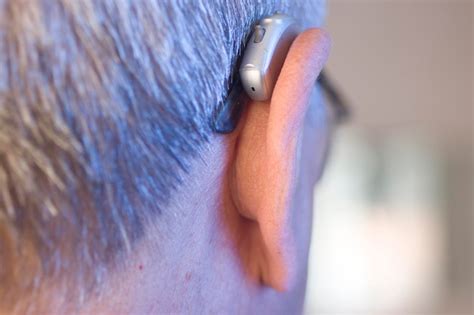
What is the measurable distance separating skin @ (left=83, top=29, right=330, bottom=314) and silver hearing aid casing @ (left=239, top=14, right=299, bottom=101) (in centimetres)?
1

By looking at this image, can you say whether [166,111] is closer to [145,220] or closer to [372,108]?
[145,220]

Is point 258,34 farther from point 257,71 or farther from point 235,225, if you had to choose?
point 235,225

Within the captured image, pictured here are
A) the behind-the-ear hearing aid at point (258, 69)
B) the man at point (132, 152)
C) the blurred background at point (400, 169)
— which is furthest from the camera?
the blurred background at point (400, 169)

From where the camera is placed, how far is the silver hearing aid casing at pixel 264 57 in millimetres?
438

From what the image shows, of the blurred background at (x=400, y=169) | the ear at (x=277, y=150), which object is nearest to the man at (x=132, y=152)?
the ear at (x=277, y=150)

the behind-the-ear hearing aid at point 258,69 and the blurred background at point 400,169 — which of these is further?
the blurred background at point 400,169

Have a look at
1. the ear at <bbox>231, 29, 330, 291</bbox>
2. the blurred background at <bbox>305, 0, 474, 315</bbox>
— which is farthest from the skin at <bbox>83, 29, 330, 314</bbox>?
the blurred background at <bbox>305, 0, 474, 315</bbox>

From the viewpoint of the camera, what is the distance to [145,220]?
38 cm

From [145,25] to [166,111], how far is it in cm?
6

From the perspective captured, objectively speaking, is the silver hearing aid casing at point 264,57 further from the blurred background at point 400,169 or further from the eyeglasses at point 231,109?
the blurred background at point 400,169

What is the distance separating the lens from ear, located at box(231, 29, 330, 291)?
0.43 metres

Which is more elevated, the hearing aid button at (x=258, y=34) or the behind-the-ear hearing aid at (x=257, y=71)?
the hearing aid button at (x=258, y=34)

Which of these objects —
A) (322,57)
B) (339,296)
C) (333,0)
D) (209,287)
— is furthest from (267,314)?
(333,0)

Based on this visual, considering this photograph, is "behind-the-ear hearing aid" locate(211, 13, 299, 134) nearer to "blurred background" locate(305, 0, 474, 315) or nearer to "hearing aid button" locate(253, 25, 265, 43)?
"hearing aid button" locate(253, 25, 265, 43)
